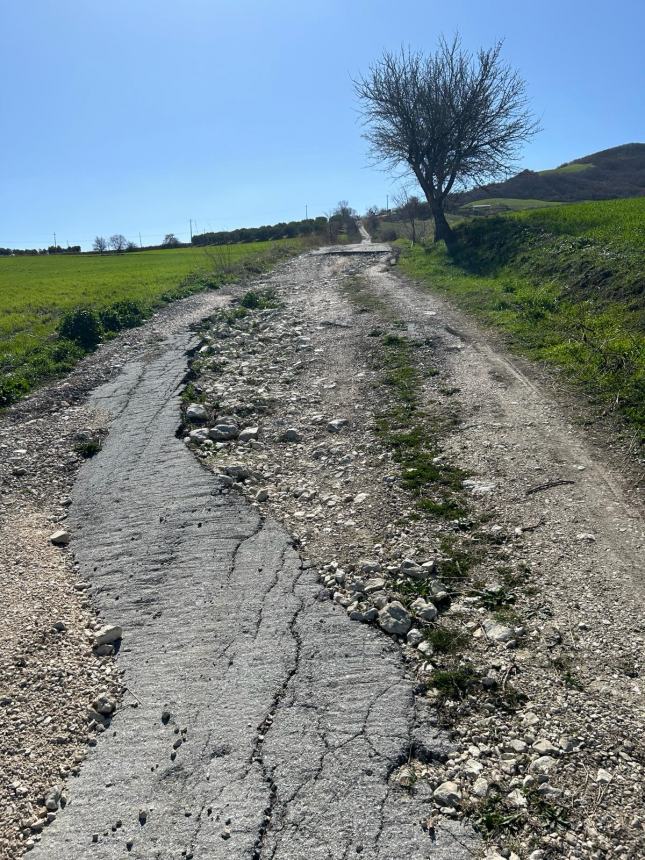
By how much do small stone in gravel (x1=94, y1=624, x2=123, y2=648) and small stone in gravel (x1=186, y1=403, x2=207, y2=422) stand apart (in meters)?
4.69

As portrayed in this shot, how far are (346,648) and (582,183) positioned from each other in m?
72.0

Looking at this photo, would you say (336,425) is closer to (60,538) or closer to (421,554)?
(421,554)

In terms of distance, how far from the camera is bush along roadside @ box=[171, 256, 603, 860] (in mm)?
3367

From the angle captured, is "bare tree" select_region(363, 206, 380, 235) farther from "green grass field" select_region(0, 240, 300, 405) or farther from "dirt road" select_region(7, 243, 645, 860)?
"dirt road" select_region(7, 243, 645, 860)

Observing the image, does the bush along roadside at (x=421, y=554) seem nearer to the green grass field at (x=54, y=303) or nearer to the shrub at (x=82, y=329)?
the green grass field at (x=54, y=303)

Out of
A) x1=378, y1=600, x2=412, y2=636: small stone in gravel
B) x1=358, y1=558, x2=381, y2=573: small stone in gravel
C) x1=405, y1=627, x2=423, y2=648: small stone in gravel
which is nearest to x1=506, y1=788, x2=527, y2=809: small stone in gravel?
x1=405, y1=627, x2=423, y2=648: small stone in gravel

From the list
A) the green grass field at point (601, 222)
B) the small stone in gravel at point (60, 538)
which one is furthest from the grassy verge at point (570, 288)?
the small stone in gravel at point (60, 538)

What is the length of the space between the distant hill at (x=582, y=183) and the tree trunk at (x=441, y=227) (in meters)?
25.2

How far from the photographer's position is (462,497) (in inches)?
251

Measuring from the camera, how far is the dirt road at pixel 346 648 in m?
3.28

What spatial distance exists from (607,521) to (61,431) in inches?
305

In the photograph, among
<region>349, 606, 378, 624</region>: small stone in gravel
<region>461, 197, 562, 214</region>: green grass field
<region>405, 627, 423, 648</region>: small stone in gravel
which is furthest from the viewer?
<region>461, 197, 562, 214</region>: green grass field

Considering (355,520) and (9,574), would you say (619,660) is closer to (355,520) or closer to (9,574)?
(355,520)

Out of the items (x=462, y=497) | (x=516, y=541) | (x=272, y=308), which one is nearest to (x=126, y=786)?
(x=516, y=541)
